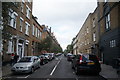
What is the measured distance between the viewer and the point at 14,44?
20516mm

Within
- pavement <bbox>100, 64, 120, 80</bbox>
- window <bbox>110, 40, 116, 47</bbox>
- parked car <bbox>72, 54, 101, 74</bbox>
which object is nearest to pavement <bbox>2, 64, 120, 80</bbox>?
pavement <bbox>100, 64, 120, 80</bbox>

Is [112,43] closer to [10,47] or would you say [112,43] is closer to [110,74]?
[110,74]

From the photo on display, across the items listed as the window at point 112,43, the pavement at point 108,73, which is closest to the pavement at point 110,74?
the pavement at point 108,73

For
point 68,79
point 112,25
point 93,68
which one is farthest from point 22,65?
point 112,25

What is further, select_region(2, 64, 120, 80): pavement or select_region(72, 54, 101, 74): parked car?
select_region(72, 54, 101, 74): parked car

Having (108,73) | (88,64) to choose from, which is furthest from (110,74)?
(88,64)

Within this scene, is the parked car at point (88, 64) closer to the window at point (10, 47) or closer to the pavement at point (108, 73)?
the pavement at point (108, 73)

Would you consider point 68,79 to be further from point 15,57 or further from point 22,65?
point 15,57

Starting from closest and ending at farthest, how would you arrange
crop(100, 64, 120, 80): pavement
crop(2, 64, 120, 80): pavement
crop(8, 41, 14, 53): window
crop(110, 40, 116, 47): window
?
1. crop(100, 64, 120, 80): pavement
2. crop(2, 64, 120, 80): pavement
3. crop(110, 40, 116, 47): window
4. crop(8, 41, 14, 53): window

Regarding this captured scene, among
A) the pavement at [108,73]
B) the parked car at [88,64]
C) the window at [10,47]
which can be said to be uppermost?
the window at [10,47]

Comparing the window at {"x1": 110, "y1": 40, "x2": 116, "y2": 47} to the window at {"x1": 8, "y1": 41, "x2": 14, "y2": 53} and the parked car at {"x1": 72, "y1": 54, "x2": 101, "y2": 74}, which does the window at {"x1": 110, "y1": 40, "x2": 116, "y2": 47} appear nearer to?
the parked car at {"x1": 72, "y1": 54, "x2": 101, "y2": 74}

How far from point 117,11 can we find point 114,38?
293 centimetres

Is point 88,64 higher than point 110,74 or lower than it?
higher

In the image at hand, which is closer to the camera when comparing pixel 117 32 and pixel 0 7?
pixel 0 7
